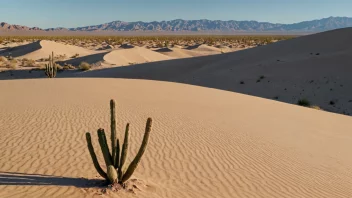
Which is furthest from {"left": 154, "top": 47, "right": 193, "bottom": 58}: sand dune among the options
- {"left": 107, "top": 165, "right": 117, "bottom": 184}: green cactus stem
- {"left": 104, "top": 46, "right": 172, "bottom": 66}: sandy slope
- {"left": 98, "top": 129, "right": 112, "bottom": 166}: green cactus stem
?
{"left": 107, "top": 165, "right": 117, "bottom": 184}: green cactus stem

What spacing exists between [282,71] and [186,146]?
20.3 metres

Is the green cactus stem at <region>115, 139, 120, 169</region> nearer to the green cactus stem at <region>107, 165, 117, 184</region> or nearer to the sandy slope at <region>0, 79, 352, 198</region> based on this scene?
the green cactus stem at <region>107, 165, 117, 184</region>

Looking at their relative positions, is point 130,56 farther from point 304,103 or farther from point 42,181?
point 42,181

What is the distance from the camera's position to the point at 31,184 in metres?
6.10

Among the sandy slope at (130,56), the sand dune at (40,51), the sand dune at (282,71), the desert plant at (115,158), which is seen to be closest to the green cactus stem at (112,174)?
the desert plant at (115,158)

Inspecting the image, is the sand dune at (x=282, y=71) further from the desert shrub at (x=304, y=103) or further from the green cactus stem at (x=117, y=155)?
the green cactus stem at (x=117, y=155)

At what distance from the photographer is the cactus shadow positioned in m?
6.12

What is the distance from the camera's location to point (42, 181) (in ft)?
20.5

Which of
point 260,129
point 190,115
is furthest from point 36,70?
point 260,129

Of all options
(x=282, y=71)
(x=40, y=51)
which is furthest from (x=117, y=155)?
(x=40, y=51)

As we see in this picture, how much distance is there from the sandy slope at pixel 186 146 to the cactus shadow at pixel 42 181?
16 mm

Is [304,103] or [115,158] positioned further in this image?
[304,103]

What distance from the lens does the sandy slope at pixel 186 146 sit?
666cm

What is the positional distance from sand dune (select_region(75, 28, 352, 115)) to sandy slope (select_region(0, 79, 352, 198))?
23.8 ft
